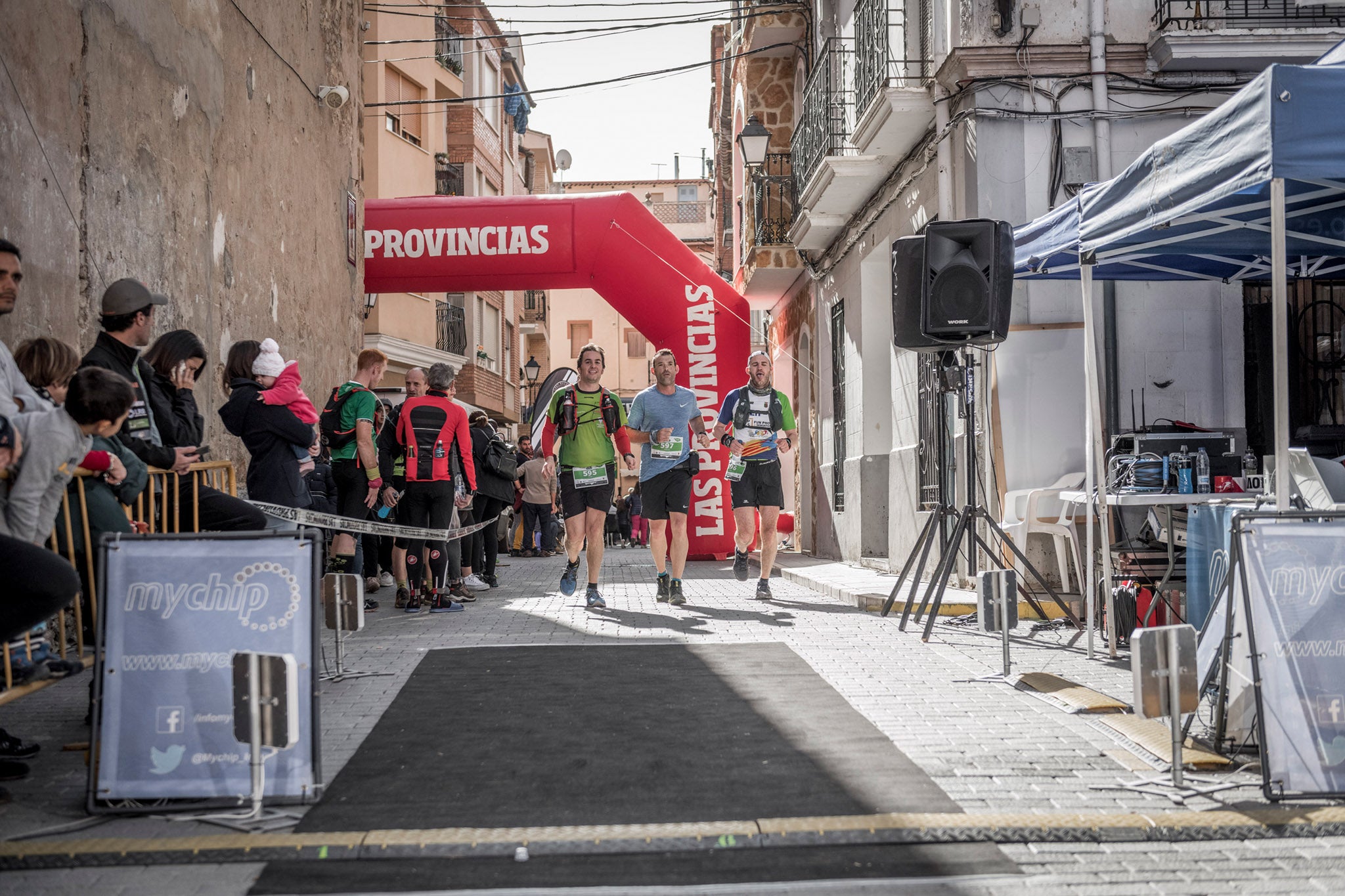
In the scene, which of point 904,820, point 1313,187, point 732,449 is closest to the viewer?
point 904,820

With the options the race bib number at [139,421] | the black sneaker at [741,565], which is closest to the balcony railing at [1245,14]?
the black sneaker at [741,565]

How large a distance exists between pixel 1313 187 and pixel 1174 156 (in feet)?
6.01

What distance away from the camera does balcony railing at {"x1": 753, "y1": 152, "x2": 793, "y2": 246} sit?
20.1m

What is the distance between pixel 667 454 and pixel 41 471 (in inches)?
263

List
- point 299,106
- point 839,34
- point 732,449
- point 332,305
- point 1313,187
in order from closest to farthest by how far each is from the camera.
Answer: point 1313,187 → point 732,449 → point 299,106 → point 332,305 → point 839,34

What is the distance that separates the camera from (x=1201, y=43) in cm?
1088

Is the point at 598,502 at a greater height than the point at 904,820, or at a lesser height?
greater

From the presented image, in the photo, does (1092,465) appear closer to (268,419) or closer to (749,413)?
(749,413)

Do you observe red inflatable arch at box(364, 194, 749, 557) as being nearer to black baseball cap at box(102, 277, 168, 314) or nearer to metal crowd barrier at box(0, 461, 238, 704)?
metal crowd barrier at box(0, 461, 238, 704)

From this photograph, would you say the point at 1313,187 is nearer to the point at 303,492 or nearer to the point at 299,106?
the point at 303,492

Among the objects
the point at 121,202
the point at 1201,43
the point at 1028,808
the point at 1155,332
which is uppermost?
the point at 1201,43

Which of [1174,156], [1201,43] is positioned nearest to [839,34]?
[1201,43]

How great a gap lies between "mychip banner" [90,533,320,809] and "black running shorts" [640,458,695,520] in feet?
21.1

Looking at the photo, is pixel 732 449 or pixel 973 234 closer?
pixel 973 234
